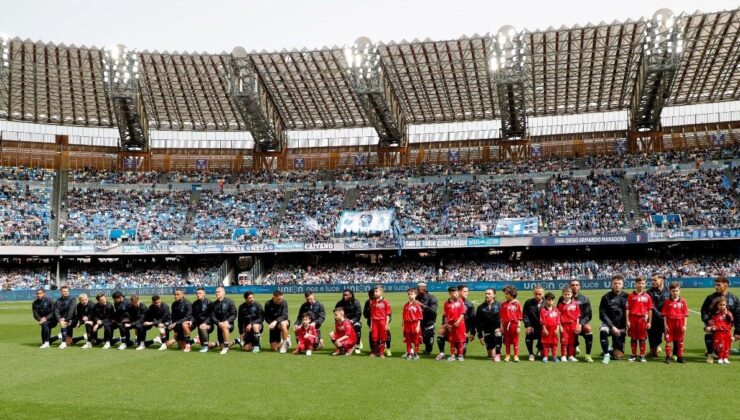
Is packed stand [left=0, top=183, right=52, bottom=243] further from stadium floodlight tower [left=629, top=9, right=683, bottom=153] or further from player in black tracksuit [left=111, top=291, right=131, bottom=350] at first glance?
stadium floodlight tower [left=629, top=9, right=683, bottom=153]

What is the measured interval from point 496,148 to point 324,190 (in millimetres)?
16341

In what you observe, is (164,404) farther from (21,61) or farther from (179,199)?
(179,199)

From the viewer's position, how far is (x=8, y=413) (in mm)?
8227

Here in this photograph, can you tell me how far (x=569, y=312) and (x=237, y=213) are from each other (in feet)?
148

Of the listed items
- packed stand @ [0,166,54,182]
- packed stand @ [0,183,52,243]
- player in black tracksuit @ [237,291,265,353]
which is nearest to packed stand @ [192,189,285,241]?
packed stand @ [0,183,52,243]

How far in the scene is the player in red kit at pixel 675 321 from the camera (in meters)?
12.1

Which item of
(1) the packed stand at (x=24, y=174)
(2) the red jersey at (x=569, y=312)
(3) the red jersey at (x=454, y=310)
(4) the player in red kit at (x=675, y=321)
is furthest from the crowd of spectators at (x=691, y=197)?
(1) the packed stand at (x=24, y=174)

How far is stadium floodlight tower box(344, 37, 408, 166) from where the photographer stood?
142 feet

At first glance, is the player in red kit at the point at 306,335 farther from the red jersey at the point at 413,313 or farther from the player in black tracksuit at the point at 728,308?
the player in black tracksuit at the point at 728,308

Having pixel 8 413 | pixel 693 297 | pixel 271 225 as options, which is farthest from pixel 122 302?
pixel 271 225

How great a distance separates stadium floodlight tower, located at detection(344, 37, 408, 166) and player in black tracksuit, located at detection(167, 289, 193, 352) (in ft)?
102

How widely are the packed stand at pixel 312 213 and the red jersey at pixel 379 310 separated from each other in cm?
3673

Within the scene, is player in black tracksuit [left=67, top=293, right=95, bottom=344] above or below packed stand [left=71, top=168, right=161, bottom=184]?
below

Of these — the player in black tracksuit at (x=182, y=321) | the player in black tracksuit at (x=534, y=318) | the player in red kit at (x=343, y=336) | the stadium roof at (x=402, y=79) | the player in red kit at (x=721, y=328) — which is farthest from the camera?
the stadium roof at (x=402, y=79)
